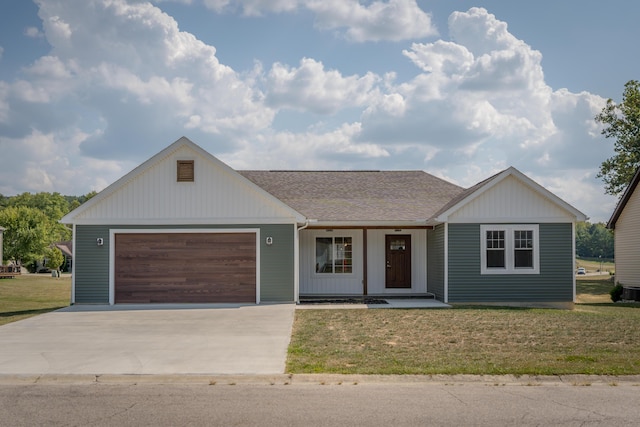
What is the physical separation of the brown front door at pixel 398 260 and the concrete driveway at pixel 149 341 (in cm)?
566

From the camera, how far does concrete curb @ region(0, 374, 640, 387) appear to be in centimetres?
867

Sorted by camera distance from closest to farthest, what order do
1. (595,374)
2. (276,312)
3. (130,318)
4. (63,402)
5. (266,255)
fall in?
(63,402) < (595,374) < (130,318) < (276,312) < (266,255)

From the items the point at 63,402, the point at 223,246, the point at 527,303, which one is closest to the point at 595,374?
the point at 63,402

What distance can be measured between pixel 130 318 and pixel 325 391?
9.39m

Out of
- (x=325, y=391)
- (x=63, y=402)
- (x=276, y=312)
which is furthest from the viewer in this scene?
(x=276, y=312)

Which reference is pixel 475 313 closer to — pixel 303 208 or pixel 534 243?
pixel 534 243

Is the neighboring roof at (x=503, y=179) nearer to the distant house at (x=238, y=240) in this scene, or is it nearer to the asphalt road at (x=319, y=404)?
the distant house at (x=238, y=240)

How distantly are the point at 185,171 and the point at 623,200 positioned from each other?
20.1m

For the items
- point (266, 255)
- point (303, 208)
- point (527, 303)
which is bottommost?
point (527, 303)

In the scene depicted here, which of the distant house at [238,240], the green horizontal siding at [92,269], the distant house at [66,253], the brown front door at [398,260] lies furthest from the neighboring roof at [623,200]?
the distant house at [66,253]

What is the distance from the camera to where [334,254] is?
22.3 metres

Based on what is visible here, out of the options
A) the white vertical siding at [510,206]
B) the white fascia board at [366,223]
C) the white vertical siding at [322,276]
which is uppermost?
the white vertical siding at [510,206]

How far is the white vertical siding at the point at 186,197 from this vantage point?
19125mm

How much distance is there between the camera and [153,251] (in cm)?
1917
